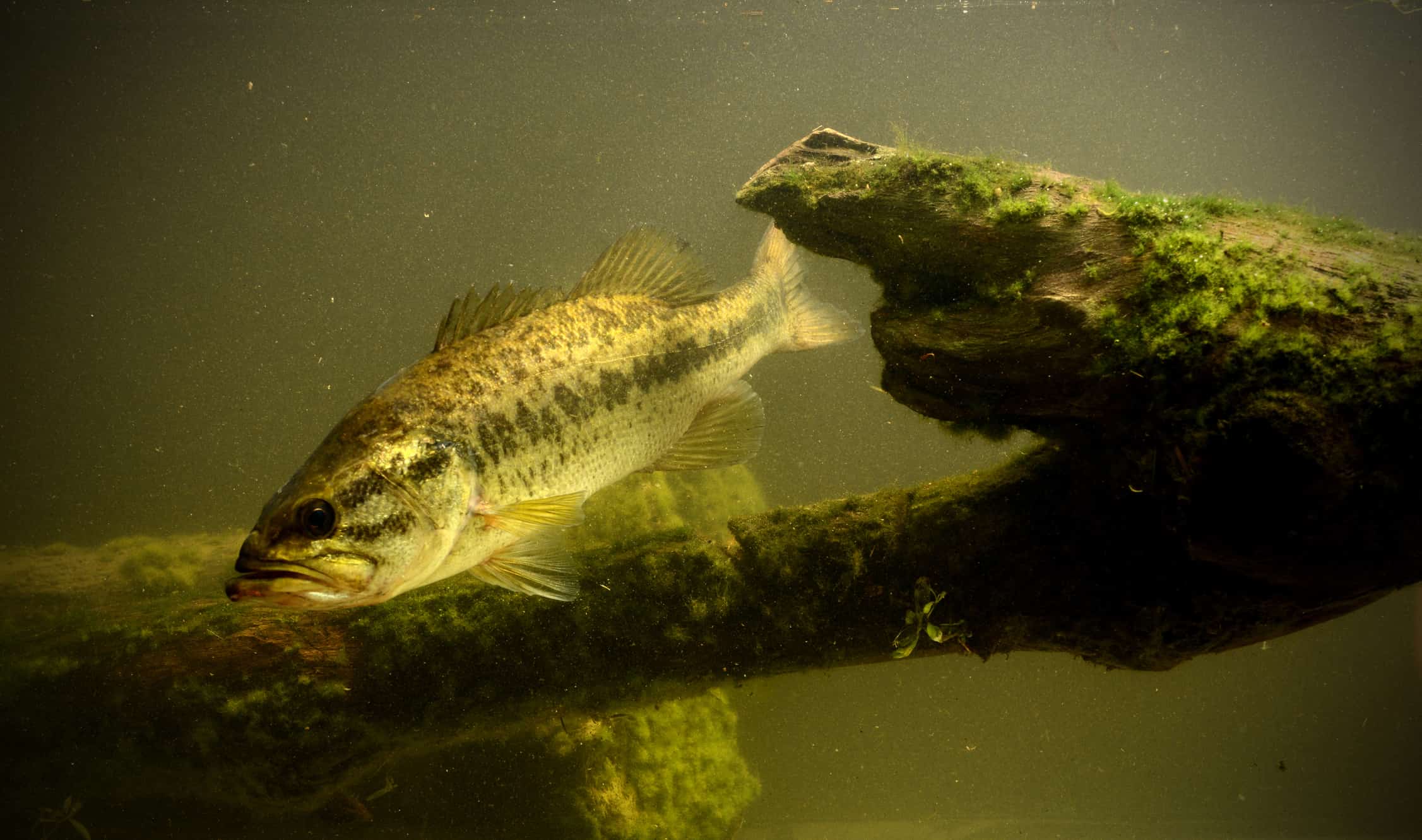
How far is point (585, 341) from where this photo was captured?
3162 millimetres

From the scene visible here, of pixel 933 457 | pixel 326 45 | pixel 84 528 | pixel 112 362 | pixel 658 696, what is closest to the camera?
pixel 658 696

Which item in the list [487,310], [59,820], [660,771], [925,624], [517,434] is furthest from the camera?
[660,771]

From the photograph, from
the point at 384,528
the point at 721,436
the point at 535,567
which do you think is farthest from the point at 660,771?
the point at 384,528

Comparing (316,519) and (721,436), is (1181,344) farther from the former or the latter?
(316,519)

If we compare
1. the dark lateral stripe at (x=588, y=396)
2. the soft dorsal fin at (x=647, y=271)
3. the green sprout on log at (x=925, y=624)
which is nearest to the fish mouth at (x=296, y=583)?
the dark lateral stripe at (x=588, y=396)

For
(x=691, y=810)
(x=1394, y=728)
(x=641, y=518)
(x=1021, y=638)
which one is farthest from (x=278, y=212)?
(x=1394, y=728)

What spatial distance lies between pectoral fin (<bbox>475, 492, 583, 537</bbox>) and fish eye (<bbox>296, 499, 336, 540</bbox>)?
0.54 meters

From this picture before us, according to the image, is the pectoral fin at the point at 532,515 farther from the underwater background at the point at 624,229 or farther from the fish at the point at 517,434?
the underwater background at the point at 624,229

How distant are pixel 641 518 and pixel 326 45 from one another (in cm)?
3490

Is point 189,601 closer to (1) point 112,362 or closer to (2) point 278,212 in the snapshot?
(1) point 112,362

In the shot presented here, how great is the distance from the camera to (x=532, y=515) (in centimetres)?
254

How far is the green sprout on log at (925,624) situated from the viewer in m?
3.30

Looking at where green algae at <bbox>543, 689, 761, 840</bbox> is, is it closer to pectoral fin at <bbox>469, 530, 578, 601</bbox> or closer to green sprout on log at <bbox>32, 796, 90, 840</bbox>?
pectoral fin at <bbox>469, 530, 578, 601</bbox>

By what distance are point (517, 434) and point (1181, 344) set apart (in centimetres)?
306
